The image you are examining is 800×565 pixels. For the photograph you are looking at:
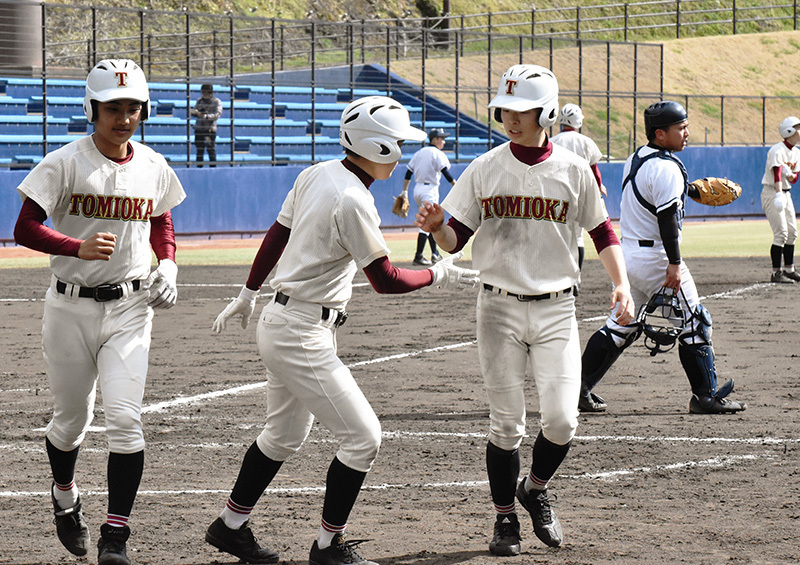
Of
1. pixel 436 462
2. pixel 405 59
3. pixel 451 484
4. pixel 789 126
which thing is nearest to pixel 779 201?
pixel 789 126

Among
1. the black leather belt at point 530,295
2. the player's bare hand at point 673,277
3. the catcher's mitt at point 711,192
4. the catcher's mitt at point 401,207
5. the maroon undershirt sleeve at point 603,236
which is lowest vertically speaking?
the catcher's mitt at point 401,207

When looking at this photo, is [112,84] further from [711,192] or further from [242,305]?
[711,192]

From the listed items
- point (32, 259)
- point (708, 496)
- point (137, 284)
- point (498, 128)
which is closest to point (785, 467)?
point (708, 496)

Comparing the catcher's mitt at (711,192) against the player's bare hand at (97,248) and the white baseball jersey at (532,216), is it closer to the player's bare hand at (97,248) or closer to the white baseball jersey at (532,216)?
the white baseball jersey at (532,216)

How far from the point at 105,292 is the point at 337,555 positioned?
4.84 ft

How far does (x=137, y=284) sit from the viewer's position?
209 inches

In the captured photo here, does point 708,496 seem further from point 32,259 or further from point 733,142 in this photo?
point 733,142

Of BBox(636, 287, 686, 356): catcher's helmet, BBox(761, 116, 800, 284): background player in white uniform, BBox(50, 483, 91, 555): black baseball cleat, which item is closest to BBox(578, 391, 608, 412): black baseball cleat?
BBox(636, 287, 686, 356): catcher's helmet

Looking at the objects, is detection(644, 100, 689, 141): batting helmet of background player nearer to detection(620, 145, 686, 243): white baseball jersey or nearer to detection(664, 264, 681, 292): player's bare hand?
detection(620, 145, 686, 243): white baseball jersey

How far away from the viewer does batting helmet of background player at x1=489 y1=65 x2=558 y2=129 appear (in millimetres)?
5484

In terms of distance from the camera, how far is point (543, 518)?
17.9 ft

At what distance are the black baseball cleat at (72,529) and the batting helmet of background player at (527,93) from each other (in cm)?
257

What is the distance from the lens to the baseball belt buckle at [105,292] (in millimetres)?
5164

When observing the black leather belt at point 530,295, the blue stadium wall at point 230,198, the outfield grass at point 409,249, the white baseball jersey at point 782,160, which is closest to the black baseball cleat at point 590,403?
the black leather belt at point 530,295
